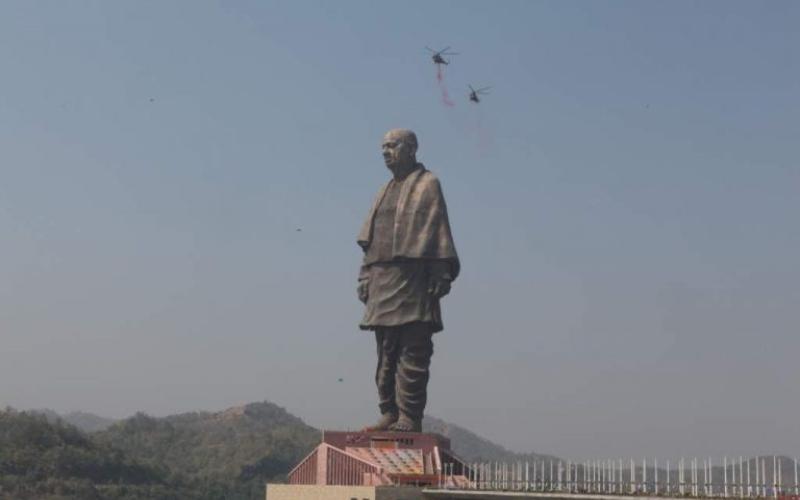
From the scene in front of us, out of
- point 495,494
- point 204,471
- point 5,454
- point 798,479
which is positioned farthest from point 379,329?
point 204,471

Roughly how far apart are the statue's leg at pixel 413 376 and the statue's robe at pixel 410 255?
1.39ft

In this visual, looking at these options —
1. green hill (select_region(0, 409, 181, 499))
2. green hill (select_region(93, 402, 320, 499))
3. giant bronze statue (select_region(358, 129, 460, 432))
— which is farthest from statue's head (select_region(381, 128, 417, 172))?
green hill (select_region(93, 402, 320, 499))

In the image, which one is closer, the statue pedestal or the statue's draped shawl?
the statue pedestal

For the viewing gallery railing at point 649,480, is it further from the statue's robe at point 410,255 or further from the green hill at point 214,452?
the green hill at point 214,452

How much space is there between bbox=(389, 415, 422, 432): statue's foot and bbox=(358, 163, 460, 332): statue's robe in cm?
265

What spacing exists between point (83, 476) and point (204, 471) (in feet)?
96.1

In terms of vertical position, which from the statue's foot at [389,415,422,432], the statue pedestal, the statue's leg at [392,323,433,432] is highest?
the statue's leg at [392,323,433,432]

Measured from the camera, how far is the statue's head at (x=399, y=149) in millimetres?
34031

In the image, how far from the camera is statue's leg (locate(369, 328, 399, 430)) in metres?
33.3

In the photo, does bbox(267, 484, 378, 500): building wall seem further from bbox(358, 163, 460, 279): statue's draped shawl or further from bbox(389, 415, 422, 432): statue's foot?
bbox(358, 163, 460, 279): statue's draped shawl

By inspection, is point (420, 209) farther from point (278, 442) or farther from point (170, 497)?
point (278, 442)

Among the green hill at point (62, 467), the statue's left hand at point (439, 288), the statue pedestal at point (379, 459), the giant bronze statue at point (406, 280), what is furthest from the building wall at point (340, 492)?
A: the green hill at point (62, 467)

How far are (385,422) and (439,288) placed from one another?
13.6ft

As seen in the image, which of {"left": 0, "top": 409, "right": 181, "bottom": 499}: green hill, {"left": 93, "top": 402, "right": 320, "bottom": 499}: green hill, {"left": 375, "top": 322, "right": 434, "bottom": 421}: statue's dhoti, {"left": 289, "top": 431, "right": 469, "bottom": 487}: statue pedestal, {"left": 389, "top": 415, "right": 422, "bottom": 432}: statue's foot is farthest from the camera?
{"left": 93, "top": 402, "right": 320, "bottom": 499}: green hill
